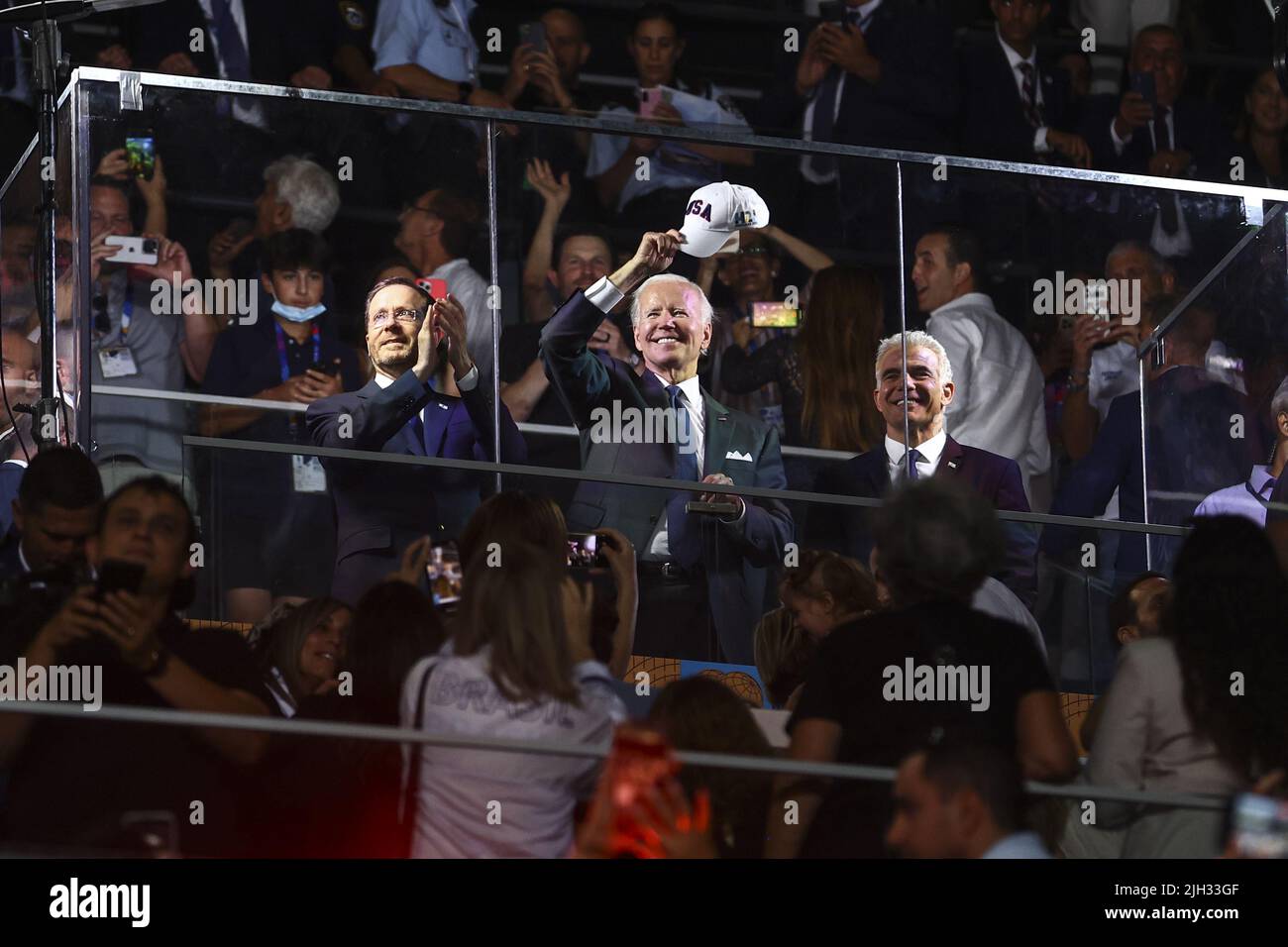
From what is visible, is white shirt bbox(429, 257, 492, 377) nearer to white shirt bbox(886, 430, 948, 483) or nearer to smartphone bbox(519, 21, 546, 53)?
white shirt bbox(886, 430, 948, 483)

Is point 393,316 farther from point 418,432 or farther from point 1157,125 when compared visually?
point 1157,125

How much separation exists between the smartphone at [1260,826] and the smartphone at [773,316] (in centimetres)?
255

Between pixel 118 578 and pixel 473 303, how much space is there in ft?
6.43

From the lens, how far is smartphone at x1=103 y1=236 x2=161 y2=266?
6145 millimetres

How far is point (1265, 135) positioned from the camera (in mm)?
9062

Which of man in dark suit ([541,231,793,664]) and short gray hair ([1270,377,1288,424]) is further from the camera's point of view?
short gray hair ([1270,377,1288,424])

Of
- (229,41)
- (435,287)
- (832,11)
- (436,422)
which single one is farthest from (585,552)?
(832,11)

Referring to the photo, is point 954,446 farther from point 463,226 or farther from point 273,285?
point 273,285

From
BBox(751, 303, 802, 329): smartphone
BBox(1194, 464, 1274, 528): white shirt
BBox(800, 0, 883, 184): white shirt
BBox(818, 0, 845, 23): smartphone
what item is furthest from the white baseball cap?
BBox(818, 0, 845, 23): smartphone

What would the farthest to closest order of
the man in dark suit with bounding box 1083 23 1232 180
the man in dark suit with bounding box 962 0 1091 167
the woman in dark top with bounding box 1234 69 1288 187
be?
the woman in dark top with bounding box 1234 69 1288 187
the man in dark suit with bounding box 1083 23 1232 180
the man in dark suit with bounding box 962 0 1091 167

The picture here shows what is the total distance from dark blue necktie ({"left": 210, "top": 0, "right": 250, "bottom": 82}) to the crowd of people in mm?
12
